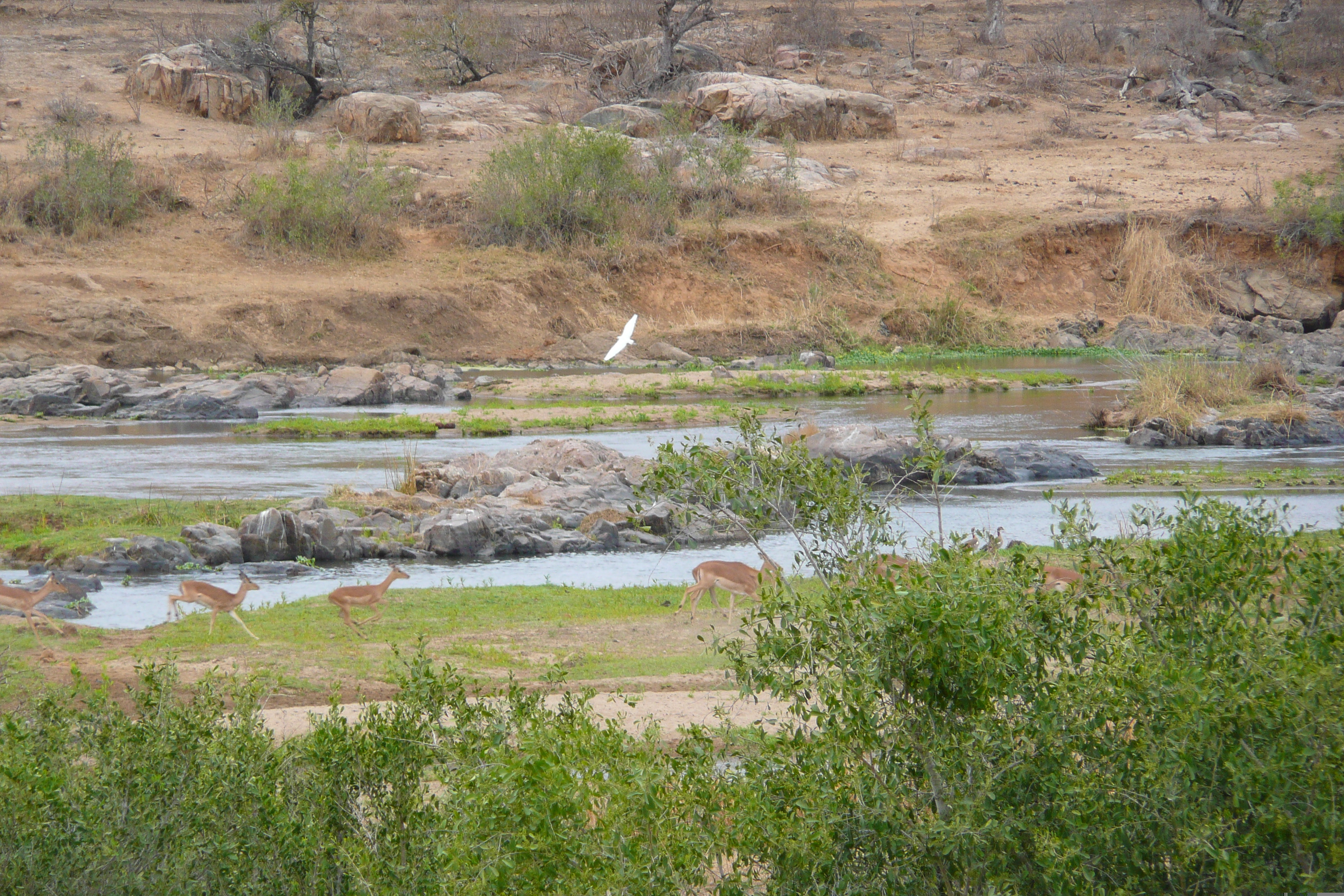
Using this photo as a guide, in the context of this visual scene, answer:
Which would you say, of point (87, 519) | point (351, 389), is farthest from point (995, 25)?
point (87, 519)

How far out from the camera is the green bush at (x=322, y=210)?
37.8 meters

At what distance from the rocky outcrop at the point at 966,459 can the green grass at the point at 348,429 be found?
8513 mm

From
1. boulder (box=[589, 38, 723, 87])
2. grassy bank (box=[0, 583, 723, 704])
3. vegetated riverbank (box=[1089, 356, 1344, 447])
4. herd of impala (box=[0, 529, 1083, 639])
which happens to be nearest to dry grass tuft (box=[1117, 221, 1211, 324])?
vegetated riverbank (box=[1089, 356, 1344, 447])

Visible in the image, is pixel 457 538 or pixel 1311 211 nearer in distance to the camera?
pixel 457 538

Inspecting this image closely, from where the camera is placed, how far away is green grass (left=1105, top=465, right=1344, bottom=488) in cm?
1794

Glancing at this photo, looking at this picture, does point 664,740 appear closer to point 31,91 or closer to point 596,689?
point 596,689

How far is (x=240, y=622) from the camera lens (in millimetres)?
10109

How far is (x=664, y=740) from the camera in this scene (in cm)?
696

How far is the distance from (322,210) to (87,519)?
24604 mm

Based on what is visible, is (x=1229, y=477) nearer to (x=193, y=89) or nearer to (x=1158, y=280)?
(x=1158, y=280)

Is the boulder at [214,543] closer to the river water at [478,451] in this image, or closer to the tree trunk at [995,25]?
the river water at [478,451]

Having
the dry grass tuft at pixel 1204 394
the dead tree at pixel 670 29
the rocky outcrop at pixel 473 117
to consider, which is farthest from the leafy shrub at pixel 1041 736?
the dead tree at pixel 670 29

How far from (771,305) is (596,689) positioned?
32837 millimetres

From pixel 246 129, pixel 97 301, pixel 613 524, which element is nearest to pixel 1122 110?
pixel 246 129
